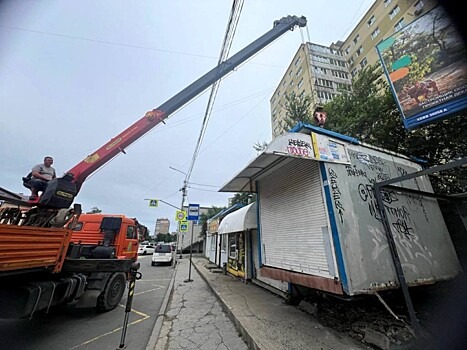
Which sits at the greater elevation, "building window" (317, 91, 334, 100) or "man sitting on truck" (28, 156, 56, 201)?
"building window" (317, 91, 334, 100)

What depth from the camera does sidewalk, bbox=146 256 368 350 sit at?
11.3 ft

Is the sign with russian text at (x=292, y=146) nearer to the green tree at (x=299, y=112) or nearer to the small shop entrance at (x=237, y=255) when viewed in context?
the small shop entrance at (x=237, y=255)

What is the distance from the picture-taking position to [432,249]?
4.75 metres

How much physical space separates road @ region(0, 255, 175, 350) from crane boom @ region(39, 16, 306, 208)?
2602 millimetres

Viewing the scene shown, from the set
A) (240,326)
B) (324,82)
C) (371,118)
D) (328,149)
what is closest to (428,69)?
(371,118)

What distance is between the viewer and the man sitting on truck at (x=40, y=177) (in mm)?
4300

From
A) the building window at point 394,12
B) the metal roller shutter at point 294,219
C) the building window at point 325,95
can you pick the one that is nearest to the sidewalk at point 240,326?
the metal roller shutter at point 294,219

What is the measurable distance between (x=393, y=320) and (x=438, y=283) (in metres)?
2.04

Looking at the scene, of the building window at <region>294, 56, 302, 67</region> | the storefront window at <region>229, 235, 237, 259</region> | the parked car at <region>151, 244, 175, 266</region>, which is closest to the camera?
the storefront window at <region>229, 235, 237, 259</region>

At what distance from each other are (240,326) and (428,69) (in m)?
8.42

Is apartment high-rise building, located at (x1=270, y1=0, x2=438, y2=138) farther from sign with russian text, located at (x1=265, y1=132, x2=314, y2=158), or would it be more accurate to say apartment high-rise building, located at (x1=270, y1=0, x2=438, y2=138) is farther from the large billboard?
sign with russian text, located at (x1=265, y1=132, x2=314, y2=158)

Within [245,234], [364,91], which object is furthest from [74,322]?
[364,91]

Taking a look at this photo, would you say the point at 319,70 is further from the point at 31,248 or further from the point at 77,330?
the point at 77,330

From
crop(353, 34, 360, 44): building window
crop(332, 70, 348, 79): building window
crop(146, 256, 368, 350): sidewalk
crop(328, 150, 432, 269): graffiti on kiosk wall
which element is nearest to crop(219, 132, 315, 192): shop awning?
crop(328, 150, 432, 269): graffiti on kiosk wall
